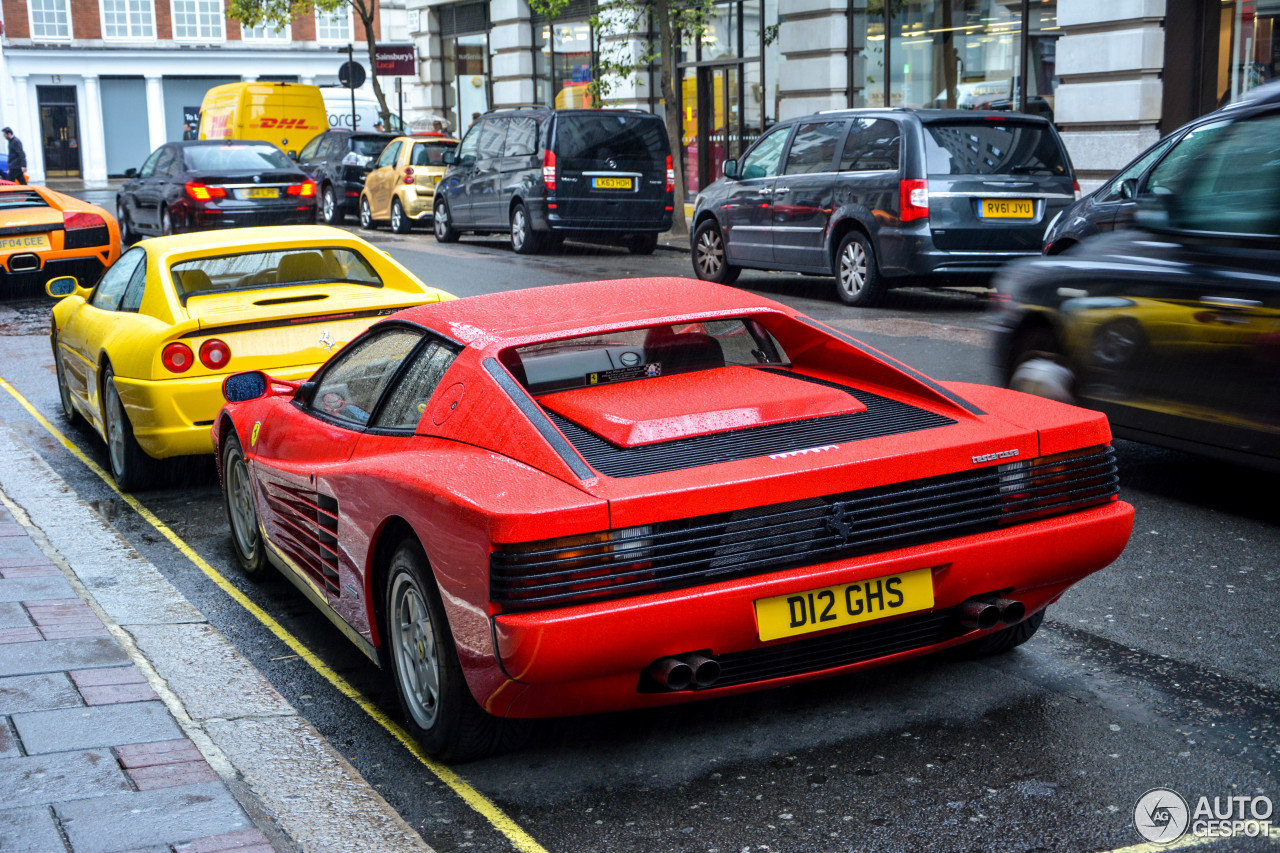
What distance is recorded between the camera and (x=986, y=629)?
3742mm

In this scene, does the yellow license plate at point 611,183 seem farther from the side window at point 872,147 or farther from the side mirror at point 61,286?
the side mirror at point 61,286

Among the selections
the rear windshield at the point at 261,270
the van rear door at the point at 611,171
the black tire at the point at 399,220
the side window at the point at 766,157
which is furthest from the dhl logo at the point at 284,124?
the rear windshield at the point at 261,270

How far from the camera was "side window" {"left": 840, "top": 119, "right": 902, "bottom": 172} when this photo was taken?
499 inches

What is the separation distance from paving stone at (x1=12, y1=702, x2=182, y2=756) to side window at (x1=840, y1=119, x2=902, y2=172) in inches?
392

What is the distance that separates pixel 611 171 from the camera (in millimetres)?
19328

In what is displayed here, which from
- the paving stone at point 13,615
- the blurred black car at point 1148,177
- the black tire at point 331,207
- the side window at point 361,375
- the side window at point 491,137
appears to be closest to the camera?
the side window at point 361,375

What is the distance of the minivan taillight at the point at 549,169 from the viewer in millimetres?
19109

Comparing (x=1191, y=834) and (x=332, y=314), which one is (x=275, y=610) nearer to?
(x=332, y=314)

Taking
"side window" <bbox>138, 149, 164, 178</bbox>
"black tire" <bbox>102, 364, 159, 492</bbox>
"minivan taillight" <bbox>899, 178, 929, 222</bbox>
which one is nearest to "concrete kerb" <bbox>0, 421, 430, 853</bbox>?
"black tire" <bbox>102, 364, 159, 492</bbox>

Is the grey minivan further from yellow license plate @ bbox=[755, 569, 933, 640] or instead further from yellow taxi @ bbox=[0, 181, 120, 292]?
yellow license plate @ bbox=[755, 569, 933, 640]

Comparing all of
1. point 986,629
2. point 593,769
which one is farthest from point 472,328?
point 986,629

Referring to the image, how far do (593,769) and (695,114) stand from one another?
78.4ft

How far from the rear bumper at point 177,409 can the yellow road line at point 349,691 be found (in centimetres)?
36

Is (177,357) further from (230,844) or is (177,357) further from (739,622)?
(739,622)
